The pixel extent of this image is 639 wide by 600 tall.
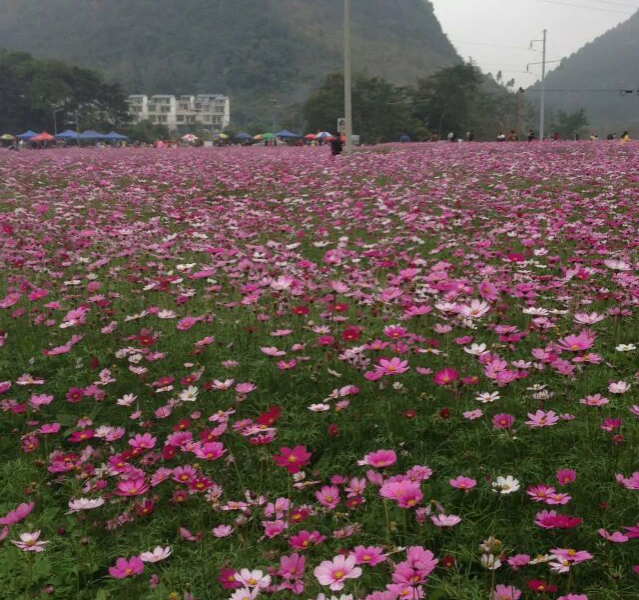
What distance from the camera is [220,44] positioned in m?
138

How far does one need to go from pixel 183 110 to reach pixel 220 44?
67.3 ft

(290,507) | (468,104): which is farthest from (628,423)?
(468,104)

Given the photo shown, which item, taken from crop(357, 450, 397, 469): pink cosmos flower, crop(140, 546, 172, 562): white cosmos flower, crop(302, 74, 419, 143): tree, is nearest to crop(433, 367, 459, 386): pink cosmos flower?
crop(357, 450, 397, 469): pink cosmos flower

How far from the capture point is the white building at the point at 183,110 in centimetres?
12244

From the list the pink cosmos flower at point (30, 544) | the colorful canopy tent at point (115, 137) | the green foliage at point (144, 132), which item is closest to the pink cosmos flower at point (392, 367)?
the pink cosmos flower at point (30, 544)

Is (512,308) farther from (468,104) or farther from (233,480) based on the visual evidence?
(468,104)

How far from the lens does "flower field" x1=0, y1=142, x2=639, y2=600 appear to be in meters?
1.76

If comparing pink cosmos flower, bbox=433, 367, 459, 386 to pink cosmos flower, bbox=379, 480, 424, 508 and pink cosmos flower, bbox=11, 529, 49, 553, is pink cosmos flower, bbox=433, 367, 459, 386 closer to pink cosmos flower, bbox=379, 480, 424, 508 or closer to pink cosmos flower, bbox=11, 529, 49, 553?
pink cosmos flower, bbox=379, 480, 424, 508

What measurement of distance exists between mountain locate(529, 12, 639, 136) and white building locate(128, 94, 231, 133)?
59.4 metres

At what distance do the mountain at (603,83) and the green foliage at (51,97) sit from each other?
7467 cm

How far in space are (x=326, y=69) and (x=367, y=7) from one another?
4707cm

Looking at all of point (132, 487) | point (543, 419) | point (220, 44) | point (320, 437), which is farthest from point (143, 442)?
point (220, 44)

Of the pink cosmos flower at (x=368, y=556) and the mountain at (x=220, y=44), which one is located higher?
the mountain at (x=220, y=44)

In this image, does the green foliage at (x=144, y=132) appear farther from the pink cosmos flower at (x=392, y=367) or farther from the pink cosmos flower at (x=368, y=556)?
the pink cosmos flower at (x=368, y=556)
